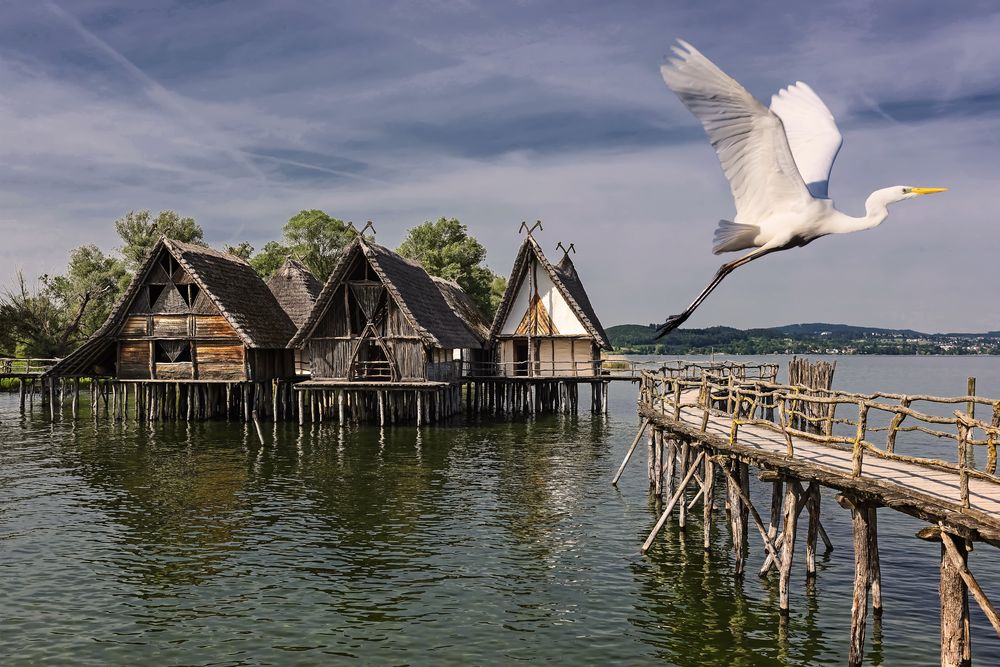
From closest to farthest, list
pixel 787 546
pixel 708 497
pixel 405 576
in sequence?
pixel 787 546 < pixel 405 576 < pixel 708 497

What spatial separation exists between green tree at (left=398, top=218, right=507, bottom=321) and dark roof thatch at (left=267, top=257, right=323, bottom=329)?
1878cm

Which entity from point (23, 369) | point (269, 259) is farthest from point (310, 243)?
point (23, 369)

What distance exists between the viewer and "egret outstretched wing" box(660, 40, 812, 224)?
6445mm

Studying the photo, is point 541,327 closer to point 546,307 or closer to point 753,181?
point 546,307

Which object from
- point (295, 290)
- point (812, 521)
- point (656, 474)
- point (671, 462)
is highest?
point (295, 290)

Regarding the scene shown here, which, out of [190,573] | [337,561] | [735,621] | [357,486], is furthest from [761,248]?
[357,486]

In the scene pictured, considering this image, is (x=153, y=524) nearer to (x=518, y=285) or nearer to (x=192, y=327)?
(x=192, y=327)

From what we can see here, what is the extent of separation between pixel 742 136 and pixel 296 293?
35720mm

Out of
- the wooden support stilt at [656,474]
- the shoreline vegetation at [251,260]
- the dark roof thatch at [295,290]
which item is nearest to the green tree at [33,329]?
the shoreline vegetation at [251,260]

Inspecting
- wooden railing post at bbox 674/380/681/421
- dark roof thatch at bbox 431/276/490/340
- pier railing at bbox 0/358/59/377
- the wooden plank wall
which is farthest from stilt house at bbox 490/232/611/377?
wooden railing post at bbox 674/380/681/421

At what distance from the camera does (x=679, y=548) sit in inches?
565

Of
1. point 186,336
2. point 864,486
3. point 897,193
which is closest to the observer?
point 897,193

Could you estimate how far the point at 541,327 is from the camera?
38031mm

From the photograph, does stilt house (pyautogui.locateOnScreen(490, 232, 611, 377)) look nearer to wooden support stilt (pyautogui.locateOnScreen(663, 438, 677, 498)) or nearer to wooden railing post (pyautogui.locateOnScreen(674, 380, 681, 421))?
wooden support stilt (pyautogui.locateOnScreen(663, 438, 677, 498))
